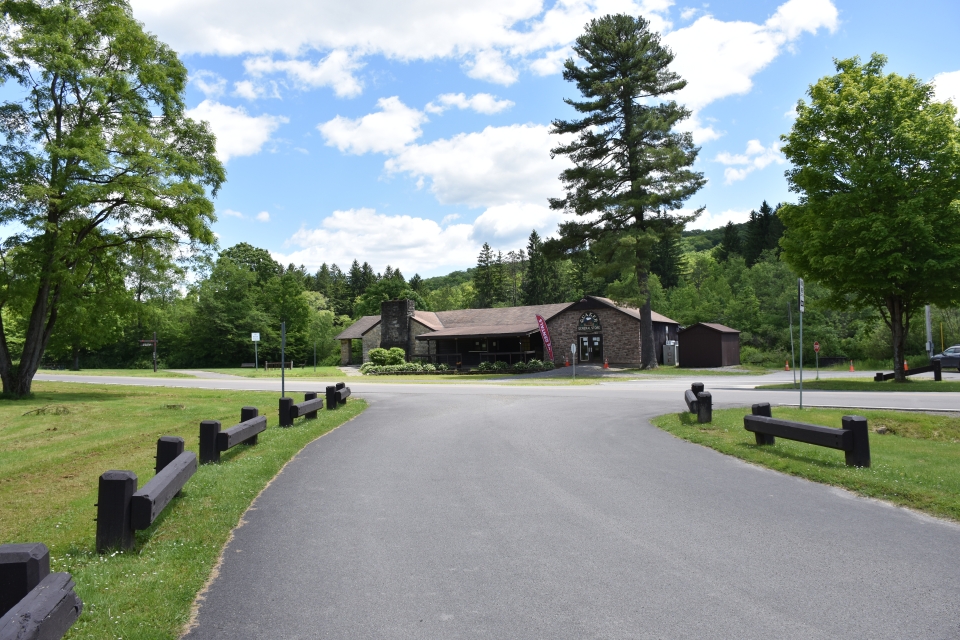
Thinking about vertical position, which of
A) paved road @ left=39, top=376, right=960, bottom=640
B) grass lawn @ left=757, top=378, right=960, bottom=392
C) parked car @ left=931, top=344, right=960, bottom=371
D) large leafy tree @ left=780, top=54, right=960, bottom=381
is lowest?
paved road @ left=39, top=376, right=960, bottom=640

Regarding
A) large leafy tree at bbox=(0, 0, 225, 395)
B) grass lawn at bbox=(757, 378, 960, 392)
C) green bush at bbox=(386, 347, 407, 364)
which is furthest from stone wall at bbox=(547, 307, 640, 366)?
large leafy tree at bbox=(0, 0, 225, 395)

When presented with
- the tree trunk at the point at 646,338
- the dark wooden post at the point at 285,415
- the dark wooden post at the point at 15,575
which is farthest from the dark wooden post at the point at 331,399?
the tree trunk at the point at 646,338

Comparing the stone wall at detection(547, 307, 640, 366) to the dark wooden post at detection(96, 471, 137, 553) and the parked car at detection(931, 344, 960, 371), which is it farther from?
the dark wooden post at detection(96, 471, 137, 553)

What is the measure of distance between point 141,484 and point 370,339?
48.1m

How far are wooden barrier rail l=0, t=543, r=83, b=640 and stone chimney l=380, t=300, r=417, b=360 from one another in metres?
47.5

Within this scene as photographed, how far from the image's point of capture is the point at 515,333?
45.1 meters

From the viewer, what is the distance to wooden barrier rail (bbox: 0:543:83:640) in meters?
3.24

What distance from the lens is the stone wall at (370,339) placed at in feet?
184

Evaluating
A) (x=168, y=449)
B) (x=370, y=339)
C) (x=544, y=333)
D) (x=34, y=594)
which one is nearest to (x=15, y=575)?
(x=34, y=594)

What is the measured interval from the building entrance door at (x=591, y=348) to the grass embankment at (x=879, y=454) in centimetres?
2960

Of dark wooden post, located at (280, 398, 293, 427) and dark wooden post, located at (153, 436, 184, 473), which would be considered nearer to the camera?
dark wooden post, located at (153, 436, 184, 473)

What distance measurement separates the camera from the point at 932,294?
2373 centimetres

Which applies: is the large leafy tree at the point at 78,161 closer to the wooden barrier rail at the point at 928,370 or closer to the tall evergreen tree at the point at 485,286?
the wooden barrier rail at the point at 928,370

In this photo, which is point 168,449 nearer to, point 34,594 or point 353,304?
point 34,594
